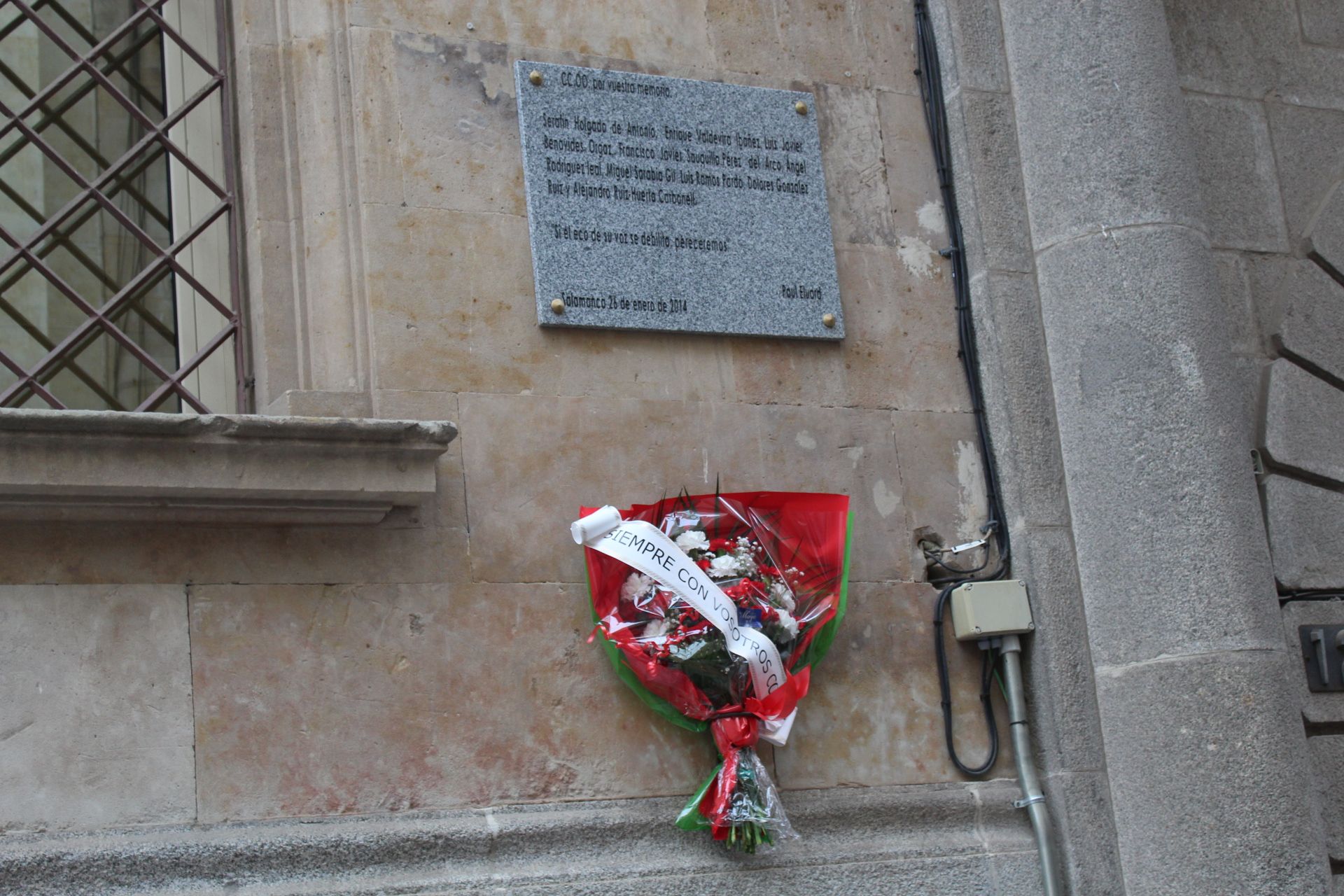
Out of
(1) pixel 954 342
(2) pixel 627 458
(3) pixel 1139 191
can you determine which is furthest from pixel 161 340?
(3) pixel 1139 191

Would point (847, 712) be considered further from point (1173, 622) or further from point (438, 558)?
point (438, 558)

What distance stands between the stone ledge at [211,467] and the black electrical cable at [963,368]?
68.6 inches

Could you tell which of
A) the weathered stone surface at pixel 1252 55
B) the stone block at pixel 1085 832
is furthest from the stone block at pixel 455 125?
the weathered stone surface at pixel 1252 55

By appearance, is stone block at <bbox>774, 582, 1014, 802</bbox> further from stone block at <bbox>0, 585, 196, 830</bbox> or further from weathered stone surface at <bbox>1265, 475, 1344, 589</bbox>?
stone block at <bbox>0, 585, 196, 830</bbox>

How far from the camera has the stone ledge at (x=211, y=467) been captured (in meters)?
4.11

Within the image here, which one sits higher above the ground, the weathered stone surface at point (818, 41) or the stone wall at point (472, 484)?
the weathered stone surface at point (818, 41)

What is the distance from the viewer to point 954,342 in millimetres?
5562

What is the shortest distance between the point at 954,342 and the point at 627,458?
1266 millimetres

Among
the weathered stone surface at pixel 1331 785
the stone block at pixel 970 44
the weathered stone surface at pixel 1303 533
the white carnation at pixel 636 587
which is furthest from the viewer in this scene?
the stone block at pixel 970 44

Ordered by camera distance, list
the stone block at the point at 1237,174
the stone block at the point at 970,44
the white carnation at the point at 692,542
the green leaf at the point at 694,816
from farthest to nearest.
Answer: the stone block at the point at 1237,174 < the stone block at the point at 970,44 < the white carnation at the point at 692,542 < the green leaf at the point at 694,816

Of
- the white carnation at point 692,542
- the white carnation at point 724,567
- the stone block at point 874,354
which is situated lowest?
the white carnation at point 724,567

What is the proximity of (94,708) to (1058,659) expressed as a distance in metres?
2.83

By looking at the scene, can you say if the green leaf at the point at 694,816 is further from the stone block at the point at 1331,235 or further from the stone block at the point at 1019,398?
the stone block at the point at 1331,235

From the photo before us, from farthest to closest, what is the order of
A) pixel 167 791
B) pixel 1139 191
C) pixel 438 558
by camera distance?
pixel 1139 191, pixel 438 558, pixel 167 791
